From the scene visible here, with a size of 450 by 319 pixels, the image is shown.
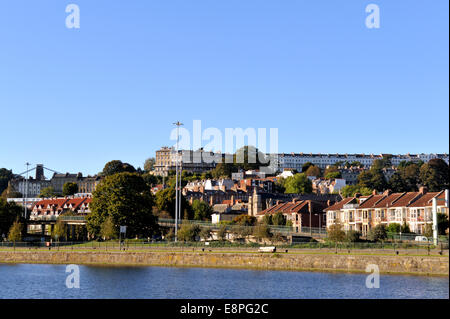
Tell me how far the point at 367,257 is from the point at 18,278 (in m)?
30.9

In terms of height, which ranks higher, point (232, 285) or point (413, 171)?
point (413, 171)

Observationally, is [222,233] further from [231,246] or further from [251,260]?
[251,260]

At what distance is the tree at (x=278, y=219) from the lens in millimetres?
104456

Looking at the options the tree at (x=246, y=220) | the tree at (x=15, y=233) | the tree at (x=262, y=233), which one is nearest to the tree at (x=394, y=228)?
the tree at (x=262, y=233)

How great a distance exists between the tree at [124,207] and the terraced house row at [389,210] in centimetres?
2795

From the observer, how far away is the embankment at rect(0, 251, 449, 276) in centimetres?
5362

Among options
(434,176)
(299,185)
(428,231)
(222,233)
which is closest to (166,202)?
(222,233)

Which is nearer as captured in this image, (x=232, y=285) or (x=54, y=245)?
(x=232, y=285)

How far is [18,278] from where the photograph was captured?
60188mm

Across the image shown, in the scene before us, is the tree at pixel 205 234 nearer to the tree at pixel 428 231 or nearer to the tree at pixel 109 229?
the tree at pixel 109 229

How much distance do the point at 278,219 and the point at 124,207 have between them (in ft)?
85.3
